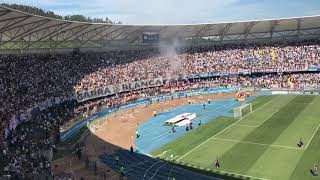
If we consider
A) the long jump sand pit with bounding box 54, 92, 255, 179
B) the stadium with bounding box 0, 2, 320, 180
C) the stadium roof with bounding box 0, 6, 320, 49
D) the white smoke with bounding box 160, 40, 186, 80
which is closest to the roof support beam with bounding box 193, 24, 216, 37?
the stadium roof with bounding box 0, 6, 320, 49

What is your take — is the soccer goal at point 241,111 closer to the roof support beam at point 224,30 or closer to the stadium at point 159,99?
the stadium at point 159,99

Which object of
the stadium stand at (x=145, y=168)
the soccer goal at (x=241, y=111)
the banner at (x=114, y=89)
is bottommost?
the stadium stand at (x=145, y=168)

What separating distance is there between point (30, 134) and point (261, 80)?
45.2m

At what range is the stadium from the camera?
34344 millimetres

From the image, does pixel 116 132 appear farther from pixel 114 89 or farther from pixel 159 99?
pixel 159 99

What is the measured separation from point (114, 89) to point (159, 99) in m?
7.93

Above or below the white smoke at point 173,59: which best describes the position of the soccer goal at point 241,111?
below

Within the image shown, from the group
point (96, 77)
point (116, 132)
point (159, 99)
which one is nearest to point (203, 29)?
point (159, 99)

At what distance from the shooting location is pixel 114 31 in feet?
236

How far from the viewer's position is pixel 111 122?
2088 inches

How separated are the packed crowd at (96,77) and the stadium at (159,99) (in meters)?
0.20

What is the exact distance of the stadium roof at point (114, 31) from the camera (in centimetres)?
5425

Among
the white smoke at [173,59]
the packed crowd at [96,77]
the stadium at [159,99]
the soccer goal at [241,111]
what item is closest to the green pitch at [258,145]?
the stadium at [159,99]

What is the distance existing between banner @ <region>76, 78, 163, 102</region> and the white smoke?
12.8 feet
